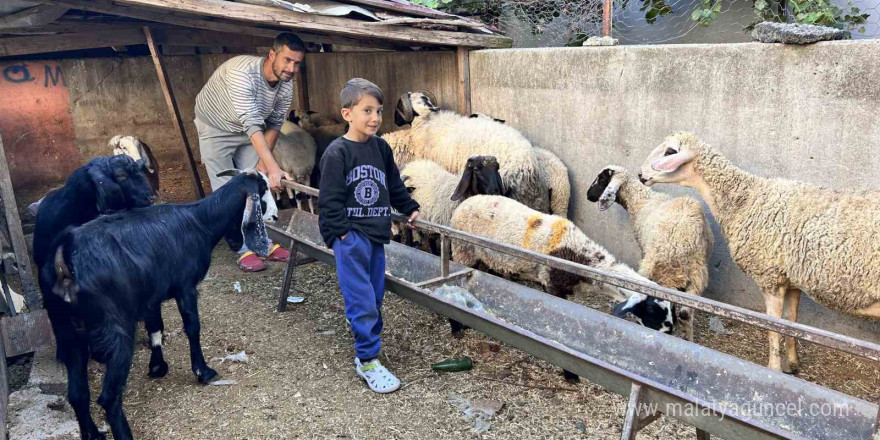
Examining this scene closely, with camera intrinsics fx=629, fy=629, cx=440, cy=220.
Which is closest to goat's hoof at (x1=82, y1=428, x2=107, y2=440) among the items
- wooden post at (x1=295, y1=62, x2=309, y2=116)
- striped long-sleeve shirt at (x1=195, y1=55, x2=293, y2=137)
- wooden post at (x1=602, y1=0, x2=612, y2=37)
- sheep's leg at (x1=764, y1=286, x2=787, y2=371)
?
striped long-sleeve shirt at (x1=195, y1=55, x2=293, y2=137)

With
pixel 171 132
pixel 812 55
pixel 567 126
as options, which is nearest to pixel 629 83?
pixel 567 126

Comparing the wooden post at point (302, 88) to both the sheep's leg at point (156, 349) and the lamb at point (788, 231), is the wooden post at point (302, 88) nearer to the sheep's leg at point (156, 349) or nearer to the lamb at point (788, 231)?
the sheep's leg at point (156, 349)

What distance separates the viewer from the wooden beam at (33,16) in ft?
16.9

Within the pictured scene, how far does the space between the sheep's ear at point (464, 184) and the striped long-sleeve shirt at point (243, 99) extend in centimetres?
173

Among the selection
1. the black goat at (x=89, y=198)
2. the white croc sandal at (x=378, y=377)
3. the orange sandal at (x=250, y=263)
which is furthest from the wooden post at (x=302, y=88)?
the white croc sandal at (x=378, y=377)

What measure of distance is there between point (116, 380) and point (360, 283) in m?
1.32

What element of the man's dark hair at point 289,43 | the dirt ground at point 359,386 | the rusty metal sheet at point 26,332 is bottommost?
the dirt ground at point 359,386

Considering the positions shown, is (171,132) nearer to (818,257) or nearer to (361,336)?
(361,336)

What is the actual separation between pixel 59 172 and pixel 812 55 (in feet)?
33.1

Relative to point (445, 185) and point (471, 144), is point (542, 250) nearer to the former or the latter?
point (445, 185)

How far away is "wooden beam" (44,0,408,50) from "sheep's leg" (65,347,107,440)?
3437 millimetres

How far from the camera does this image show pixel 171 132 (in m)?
10.7

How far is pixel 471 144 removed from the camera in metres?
6.05

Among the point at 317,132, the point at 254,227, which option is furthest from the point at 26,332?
the point at 317,132
